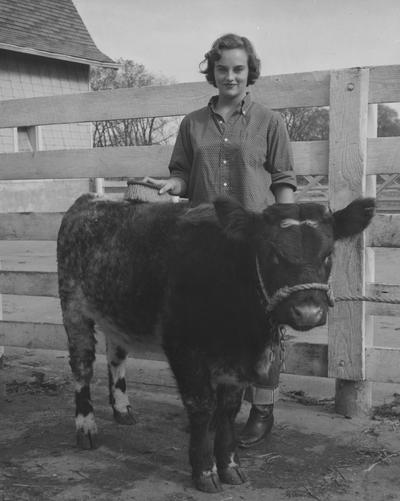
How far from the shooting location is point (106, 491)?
141 inches

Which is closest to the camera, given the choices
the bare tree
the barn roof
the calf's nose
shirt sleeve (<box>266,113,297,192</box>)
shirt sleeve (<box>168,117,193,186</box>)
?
the calf's nose

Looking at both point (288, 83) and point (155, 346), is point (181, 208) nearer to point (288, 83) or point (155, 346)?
point (155, 346)

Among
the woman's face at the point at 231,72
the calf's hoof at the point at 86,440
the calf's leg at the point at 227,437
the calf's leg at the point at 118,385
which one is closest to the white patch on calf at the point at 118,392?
the calf's leg at the point at 118,385

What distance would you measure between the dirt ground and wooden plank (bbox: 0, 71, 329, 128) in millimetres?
2071

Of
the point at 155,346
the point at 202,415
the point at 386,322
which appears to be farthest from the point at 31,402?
the point at 386,322

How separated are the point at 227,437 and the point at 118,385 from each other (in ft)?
Result: 4.06

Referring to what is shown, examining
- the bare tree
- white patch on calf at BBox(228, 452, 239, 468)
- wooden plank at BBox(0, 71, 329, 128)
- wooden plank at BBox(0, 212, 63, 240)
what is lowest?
white patch on calf at BBox(228, 452, 239, 468)

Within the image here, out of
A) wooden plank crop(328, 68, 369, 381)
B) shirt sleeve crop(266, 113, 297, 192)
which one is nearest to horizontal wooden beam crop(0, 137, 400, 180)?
wooden plank crop(328, 68, 369, 381)

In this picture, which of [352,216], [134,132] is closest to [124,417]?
[352,216]

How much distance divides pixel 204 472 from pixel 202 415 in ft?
0.95

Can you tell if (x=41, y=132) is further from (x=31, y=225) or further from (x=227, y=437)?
(x=227, y=437)

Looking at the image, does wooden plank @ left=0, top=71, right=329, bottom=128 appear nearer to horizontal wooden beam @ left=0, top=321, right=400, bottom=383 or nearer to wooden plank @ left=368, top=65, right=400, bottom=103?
wooden plank @ left=368, top=65, right=400, bottom=103

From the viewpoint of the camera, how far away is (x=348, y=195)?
4.41 metres

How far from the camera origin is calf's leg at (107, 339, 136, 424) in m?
4.68
